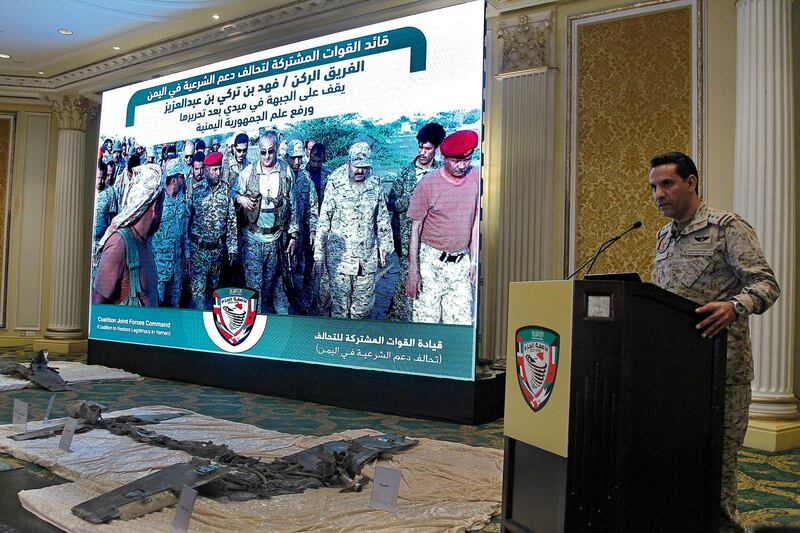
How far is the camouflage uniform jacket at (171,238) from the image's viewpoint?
6.63 m

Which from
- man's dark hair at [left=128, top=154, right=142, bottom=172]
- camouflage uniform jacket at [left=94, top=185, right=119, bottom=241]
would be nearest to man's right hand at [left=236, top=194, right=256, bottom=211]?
man's dark hair at [left=128, top=154, right=142, bottom=172]

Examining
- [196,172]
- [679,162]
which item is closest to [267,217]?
[196,172]

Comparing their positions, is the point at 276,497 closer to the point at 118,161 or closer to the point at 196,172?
the point at 196,172

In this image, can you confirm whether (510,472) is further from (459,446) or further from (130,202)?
(130,202)

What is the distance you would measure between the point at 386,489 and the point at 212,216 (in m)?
4.44

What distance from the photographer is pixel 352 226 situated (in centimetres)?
535

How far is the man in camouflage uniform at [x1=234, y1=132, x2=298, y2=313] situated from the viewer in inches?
229

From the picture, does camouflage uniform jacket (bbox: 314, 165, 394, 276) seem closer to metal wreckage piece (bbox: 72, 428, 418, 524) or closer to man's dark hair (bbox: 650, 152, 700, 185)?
metal wreckage piece (bbox: 72, 428, 418, 524)

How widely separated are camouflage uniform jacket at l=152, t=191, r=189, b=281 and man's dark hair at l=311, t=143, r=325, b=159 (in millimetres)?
1715

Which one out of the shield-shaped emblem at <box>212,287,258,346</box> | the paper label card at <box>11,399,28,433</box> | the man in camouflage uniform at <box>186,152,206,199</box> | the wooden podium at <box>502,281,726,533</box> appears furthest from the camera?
the man in camouflage uniform at <box>186,152,206,199</box>

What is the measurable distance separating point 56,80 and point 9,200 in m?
1.98

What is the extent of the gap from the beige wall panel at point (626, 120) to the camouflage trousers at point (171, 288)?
382 centimetres

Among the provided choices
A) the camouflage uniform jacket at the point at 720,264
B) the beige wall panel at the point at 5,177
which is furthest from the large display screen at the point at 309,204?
the beige wall panel at the point at 5,177

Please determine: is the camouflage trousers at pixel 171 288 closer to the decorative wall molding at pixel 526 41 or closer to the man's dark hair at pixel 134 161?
the man's dark hair at pixel 134 161
